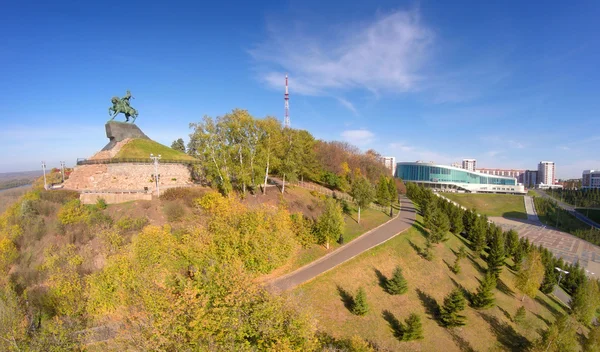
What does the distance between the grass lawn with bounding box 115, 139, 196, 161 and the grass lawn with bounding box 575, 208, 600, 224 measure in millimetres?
101303

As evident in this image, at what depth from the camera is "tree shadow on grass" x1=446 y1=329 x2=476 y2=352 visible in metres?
18.5

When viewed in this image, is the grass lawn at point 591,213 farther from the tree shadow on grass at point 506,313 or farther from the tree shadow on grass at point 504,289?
the tree shadow on grass at point 506,313

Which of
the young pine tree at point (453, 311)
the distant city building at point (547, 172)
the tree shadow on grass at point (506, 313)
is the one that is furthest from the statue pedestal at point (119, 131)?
the distant city building at point (547, 172)

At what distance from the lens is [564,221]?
219 ft

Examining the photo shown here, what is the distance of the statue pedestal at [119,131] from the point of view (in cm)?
3759

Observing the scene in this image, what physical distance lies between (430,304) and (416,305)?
1.65 metres

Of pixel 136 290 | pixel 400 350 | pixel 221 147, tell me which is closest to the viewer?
pixel 136 290

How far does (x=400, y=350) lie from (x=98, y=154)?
42.8 meters

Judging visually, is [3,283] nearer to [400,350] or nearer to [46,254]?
[46,254]

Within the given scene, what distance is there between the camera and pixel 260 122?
34.7 metres

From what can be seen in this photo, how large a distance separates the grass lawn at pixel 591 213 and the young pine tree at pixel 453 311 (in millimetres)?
80950

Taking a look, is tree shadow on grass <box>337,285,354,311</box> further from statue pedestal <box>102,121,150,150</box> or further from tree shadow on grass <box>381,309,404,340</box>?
statue pedestal <box>102,121,150,150</box>

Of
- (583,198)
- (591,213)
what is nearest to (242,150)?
(591,213)

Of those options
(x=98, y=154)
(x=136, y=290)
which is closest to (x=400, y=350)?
(x=136, y=290)
